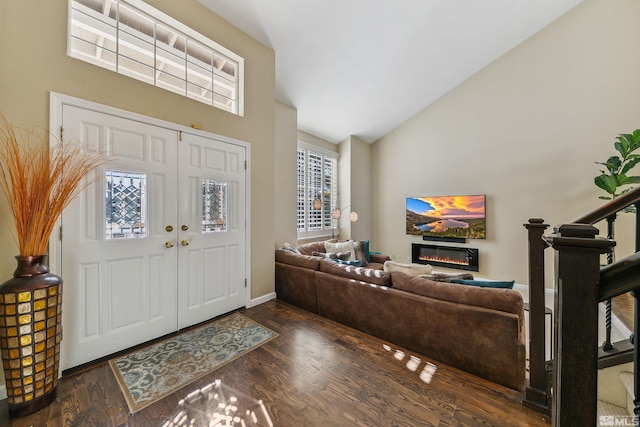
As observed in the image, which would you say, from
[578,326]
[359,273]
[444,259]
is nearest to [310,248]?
[359,273]

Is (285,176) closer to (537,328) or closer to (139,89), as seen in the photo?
(139,89)

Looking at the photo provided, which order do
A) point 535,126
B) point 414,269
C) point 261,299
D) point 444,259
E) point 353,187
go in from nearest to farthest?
1. point 414,269
2. point 261,299
3. point 535,126
4. point 444,259
5. point 353,187

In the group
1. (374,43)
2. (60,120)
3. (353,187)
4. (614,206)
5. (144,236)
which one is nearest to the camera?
(614,206)

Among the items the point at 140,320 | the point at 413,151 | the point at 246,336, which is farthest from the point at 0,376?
the point at 413,151

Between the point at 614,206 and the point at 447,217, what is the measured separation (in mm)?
4579

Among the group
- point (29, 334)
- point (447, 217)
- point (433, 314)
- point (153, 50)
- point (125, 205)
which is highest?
point (153, 50)

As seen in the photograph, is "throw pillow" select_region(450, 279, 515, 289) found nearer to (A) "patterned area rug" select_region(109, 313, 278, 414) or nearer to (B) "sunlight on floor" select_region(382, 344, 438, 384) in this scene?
(B) "sunlight on floor" select_region(382, 344, 438, 384)

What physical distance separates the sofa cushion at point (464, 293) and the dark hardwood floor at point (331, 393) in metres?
0.61

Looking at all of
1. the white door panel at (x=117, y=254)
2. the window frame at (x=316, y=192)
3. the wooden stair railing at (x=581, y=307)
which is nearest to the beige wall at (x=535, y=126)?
the window frame at (x=316, y=192)

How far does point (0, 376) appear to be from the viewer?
68.7 inches

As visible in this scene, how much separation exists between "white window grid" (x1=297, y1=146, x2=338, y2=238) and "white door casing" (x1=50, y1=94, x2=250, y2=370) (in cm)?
213

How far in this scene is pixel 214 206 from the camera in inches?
117

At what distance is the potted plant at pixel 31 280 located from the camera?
5.09 feet

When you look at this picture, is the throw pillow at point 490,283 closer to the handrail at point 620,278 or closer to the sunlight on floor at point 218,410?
the handrail at point 620,278
